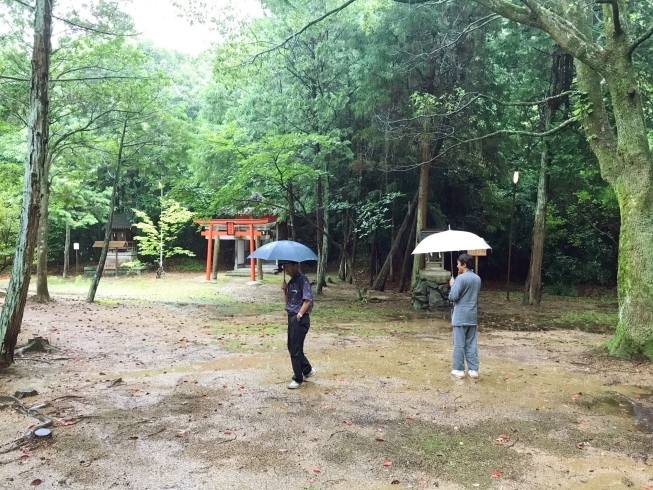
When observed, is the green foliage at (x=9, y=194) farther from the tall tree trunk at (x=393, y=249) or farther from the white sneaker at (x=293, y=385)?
the tall tree trunk at (x=393, y=249)

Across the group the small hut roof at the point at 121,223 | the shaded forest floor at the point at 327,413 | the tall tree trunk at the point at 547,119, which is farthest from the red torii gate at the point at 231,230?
the shaded forest floor at the point at 327,413

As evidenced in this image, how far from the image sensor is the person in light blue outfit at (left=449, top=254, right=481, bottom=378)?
18.8 feet

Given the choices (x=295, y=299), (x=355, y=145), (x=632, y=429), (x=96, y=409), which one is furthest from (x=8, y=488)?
(x=355, y=145)

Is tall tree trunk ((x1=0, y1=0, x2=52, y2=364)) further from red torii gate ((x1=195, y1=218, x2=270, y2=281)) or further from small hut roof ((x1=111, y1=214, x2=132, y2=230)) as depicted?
small hut roof ((x1=111, y1=214, x2=132, y2=230))

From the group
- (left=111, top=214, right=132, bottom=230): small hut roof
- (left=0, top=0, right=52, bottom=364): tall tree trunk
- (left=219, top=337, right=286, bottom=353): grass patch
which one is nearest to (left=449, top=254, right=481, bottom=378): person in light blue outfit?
(left=219, top=337, right=286, bottom=353): grass patch

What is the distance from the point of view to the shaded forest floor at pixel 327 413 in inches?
130

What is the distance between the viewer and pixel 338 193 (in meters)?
16.7

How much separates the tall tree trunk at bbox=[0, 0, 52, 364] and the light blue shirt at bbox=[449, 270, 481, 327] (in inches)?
199

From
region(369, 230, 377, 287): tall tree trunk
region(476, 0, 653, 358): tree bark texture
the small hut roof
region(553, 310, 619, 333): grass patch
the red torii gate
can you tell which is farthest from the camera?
the small hut roof

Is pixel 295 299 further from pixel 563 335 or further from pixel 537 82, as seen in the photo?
pixel 537 82

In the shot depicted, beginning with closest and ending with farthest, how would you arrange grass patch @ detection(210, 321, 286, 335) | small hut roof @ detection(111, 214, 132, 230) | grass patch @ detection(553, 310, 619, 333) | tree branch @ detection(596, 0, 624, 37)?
tree branch @ detection(596, 0, 624, 37) → grass patch @ detection(210, 321, 286, 335) → grass patch @ detection(553, 310, 619, 333) → small hut roof @ detection(111, 214, 132, 230)

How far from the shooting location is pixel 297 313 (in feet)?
17.2

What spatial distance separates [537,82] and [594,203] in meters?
5.98

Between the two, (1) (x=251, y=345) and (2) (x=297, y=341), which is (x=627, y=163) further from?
(1) (x=251, y=345)
